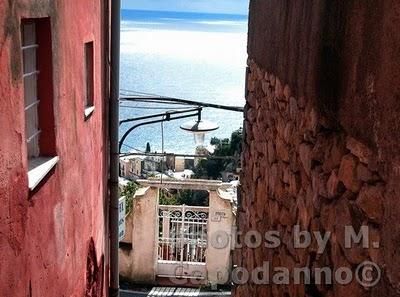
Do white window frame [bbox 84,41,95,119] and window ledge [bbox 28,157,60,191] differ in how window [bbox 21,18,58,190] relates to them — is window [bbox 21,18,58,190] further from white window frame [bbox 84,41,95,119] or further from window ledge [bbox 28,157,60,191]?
white window frame [bbox 84,41,95,119]

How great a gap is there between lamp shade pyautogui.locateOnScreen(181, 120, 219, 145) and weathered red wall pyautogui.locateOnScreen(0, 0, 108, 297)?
3.65 ft

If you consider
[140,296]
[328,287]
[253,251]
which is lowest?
[140,296]

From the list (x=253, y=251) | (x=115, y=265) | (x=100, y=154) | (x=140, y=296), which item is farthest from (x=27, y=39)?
(x=140, y=296)

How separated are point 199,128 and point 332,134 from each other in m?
4.89

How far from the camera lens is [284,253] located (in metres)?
3.49

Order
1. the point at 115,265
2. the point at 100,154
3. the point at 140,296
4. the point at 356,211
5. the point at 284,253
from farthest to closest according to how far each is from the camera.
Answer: the point at 140,296
the point at 115,265
the point at 100,154
the point at 284,253
the point at 356,211

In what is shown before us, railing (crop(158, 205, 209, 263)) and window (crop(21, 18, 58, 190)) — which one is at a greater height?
window (crop(21, 18, 58, 190))

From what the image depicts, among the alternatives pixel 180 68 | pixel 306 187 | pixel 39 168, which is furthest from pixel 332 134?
pixel 180 68

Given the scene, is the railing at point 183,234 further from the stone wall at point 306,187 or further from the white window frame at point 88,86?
the stone wall at point 306,187

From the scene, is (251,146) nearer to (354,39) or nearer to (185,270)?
(354,39)

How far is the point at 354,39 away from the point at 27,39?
8.19 feet

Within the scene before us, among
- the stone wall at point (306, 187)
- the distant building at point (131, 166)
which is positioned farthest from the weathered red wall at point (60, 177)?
the distant building at point (131, 166)

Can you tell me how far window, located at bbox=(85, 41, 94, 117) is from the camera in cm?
586

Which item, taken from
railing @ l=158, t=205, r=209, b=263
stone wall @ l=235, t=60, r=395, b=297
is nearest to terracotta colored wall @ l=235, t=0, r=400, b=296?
stone wall @ l=235, t=60, r=395, b=297
